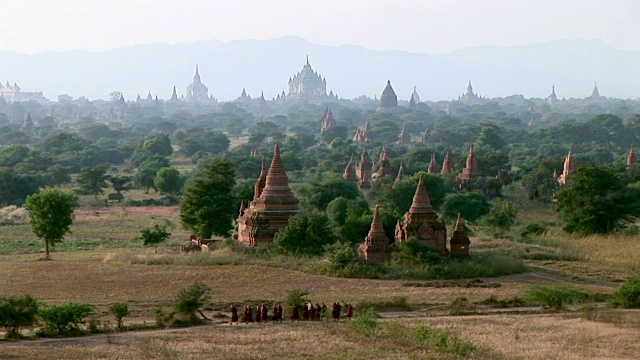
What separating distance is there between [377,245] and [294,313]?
32.3 ft

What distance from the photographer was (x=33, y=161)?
9000cm

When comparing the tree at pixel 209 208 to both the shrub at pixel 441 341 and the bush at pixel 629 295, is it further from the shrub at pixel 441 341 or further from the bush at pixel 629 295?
the shrub at pixel 441 341

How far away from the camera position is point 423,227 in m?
39.2

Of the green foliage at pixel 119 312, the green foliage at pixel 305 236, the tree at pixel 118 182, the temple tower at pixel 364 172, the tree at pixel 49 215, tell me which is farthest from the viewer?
the temple tower at pixel 364 172

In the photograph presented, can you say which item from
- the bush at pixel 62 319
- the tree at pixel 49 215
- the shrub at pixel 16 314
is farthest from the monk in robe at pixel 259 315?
the tree at pixel 49 215

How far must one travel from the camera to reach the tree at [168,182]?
242 feet

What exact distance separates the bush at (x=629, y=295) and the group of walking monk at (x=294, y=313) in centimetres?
909

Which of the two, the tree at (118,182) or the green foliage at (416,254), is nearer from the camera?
the green foliage at (416,254)

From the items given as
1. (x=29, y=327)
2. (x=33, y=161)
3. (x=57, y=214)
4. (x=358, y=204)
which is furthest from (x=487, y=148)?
(x=29, y=327)

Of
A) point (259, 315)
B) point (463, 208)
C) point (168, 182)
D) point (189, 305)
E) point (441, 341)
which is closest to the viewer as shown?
point (441, 341)

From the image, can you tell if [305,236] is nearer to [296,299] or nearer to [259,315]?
[296,299]

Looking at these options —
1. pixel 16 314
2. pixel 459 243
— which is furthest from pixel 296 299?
pixel 459 243

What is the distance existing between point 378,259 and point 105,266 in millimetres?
11344

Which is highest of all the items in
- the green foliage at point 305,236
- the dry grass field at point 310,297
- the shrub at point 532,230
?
Result: the green foliage at point 305,236
